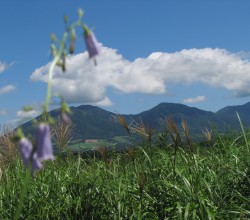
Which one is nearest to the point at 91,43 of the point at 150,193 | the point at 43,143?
the point at 43,143

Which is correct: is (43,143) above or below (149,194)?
above

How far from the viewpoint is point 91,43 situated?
205 cm

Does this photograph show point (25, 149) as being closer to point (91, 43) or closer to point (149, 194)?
point (91, 43)

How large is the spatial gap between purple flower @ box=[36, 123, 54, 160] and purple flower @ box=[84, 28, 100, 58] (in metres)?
0.39

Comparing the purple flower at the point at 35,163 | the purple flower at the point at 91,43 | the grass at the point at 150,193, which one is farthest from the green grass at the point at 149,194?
the purple flower at the point at 35,163

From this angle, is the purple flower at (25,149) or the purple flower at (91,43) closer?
the purple flower at (25,149)

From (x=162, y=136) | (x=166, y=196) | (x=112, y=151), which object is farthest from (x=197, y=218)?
(x=112, y=151)

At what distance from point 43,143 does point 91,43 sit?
1.67 ft

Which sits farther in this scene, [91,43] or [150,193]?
[150,193]

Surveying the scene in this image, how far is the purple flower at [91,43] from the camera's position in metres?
2.03

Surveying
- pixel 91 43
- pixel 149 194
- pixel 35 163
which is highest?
pixel 91 43

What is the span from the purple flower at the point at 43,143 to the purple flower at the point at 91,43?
1.27 ft

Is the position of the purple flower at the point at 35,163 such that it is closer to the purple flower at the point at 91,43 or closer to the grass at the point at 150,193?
the purple flower at the point at 91,43

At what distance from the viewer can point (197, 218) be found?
5000 mm
